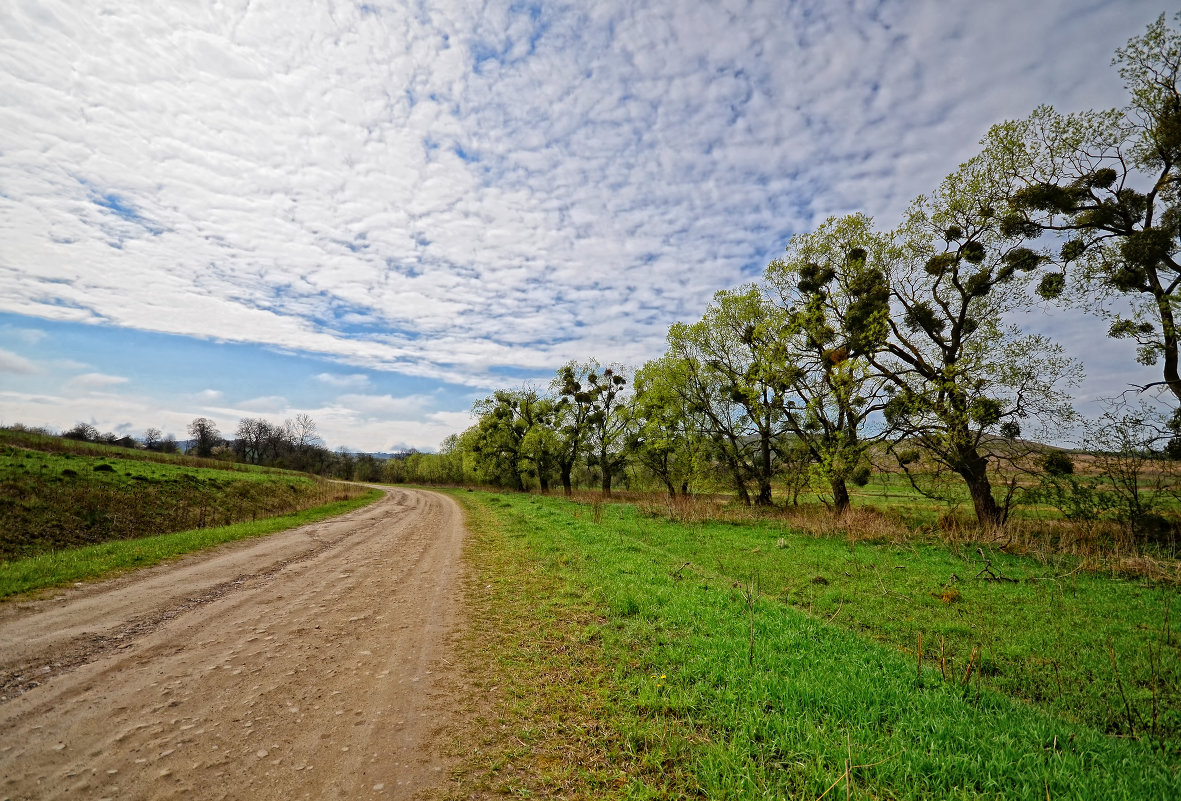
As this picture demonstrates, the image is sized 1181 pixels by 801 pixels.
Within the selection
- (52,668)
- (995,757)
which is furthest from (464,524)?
(995,757)

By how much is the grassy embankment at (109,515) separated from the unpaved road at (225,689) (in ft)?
6.44

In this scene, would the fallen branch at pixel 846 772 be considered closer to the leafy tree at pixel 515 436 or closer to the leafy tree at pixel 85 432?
the leafy tree at pixel 515 436

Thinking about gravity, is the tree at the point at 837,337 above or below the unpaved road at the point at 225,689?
above

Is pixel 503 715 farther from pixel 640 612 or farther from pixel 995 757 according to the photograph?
pixel 995 757

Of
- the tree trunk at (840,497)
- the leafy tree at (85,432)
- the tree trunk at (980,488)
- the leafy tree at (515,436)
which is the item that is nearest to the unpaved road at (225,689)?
the tree trunk at (840,497)

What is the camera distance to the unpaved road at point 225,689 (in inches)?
137

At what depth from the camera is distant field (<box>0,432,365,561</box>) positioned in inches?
518

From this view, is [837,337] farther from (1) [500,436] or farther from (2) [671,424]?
(1) [500,436]

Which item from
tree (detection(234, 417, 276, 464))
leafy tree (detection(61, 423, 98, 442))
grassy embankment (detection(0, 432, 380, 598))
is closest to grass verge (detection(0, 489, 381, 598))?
grassy embankment (detection(0, 432, 380, 598))

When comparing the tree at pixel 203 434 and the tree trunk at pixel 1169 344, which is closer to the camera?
the tree trunk at pixel 1169 344

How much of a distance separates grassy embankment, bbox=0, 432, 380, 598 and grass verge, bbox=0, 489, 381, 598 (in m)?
0.02

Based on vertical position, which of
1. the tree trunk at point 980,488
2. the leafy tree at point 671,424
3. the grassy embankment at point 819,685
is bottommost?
the grassy embankment at point 819,685

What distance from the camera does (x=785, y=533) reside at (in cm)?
1780

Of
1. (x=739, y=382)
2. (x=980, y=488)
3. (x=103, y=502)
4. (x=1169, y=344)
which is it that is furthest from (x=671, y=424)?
(x=103, y=502)
